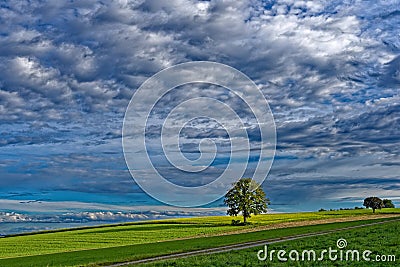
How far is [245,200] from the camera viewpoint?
107m

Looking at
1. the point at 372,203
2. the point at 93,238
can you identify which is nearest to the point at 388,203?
the point at 372,203

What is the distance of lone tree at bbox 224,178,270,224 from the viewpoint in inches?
4208

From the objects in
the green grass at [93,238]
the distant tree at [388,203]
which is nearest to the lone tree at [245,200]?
the green grass at [93,238]

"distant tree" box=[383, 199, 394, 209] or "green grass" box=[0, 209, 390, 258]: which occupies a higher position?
"distant tree" box=[383, 199, 394, 209]

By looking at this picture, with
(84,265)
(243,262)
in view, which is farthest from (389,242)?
(84,265)

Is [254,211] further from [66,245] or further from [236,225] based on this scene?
[66,245]

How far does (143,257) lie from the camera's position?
3900cm

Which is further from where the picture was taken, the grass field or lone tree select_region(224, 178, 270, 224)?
lone tree select_region(224, 178, 270, 224)

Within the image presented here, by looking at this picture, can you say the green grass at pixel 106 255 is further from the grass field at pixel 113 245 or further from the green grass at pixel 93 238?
the green grass at pixel 93 238

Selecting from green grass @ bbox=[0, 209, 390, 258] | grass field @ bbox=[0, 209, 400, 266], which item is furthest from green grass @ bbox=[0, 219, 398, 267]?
green grass @ bbox=[0, 209, 390, 258]

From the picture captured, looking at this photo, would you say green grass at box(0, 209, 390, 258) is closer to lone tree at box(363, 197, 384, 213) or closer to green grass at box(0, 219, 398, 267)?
green grass at box(0, 219, 398, 267)

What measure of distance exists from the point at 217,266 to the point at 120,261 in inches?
514

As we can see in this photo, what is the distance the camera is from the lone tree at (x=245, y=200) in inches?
4208

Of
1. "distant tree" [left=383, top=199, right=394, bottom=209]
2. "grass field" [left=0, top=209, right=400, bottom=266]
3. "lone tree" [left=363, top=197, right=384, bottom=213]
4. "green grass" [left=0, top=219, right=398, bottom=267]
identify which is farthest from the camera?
"distant tree" [left=383, top=199, right=394, bottom=209]
